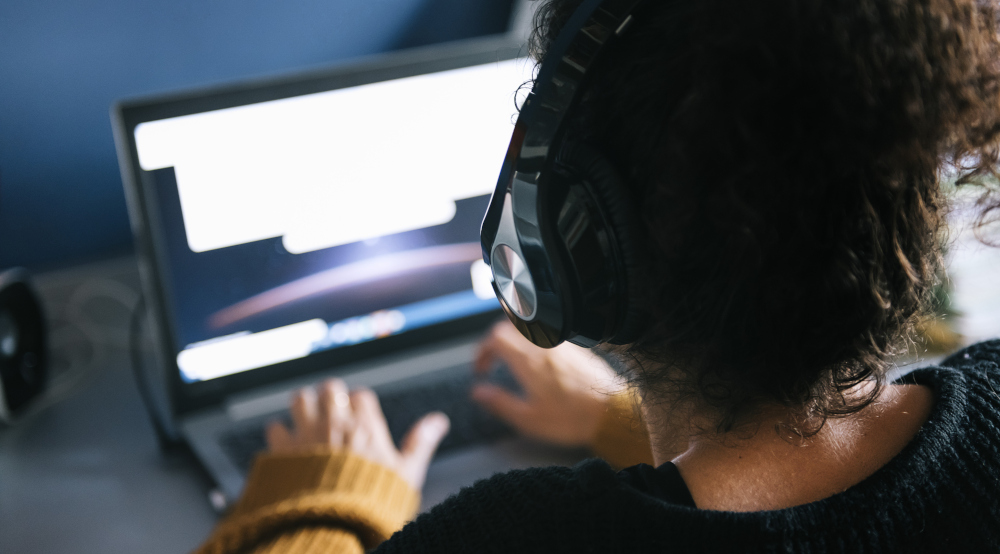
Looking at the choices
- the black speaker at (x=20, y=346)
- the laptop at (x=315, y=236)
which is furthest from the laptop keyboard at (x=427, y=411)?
the black speaker at (x=20, y=346)

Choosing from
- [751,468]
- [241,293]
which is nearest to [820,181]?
[751,468]

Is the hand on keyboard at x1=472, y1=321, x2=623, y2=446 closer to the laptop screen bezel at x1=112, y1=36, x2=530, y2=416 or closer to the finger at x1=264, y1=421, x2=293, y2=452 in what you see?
the laptop screen bezel at x1=112, y1=36, x2=530, y2=416

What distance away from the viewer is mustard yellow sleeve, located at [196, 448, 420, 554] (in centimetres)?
59

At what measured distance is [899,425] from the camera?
1.36 ft

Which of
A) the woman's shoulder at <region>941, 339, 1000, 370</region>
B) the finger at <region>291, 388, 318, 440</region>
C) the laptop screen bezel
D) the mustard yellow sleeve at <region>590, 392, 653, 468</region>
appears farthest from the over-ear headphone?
the finger at <region>291, 388, 318, 440</region>

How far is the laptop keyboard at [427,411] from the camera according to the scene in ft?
2.73

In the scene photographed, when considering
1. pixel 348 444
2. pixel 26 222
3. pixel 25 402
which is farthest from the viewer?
pixel 26 222

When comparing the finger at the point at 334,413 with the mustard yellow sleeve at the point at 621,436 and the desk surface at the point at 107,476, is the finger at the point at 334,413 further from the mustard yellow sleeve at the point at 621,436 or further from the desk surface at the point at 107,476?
the mustard yellow sleeve at the point at 621,436

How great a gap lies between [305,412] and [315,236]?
8.3 inches

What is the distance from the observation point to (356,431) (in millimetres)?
809

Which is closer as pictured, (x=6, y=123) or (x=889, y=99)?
(x=889, y=99)

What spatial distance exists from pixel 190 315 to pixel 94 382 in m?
0.24

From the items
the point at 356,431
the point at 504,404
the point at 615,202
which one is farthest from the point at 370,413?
the point at 615,202

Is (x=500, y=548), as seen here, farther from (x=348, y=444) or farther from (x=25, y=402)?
(x=25, y=402)
